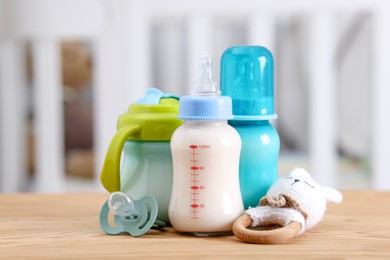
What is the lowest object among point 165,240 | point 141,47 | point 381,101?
point 165,240

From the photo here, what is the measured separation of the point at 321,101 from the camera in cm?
165

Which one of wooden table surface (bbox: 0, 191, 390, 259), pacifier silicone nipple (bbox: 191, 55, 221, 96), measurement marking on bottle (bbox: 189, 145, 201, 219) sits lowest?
wooden table surface (bbox: 0, 191, 390, 259)

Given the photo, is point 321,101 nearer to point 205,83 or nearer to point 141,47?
point 141,47

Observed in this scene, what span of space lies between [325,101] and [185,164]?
3.06 feet

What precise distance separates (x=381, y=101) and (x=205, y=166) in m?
0.98

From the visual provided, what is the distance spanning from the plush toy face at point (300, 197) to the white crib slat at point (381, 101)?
863 millimetres

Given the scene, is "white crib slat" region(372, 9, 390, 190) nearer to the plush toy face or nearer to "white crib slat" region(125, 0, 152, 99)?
"white crib slat" region(125, 0, 152, 99)

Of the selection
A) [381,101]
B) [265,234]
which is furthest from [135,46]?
[265,234]

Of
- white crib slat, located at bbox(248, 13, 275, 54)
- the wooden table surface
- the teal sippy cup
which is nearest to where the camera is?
the wooden table surface

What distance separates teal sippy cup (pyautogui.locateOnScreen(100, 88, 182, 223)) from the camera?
827mm

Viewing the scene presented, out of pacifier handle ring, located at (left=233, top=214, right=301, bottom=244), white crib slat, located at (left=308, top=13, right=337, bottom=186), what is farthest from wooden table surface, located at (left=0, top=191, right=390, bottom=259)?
white crib slat, located at (left=308, top=13, right=337, bottom=186)

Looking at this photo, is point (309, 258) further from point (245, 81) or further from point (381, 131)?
point (381, 131)

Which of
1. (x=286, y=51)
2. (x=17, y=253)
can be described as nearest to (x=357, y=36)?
(x=286, y=51)

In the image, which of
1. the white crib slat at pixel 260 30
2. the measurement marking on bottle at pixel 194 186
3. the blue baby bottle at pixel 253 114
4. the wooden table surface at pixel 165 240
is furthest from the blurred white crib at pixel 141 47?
the measurement marking on bottle at pixel 194 186
